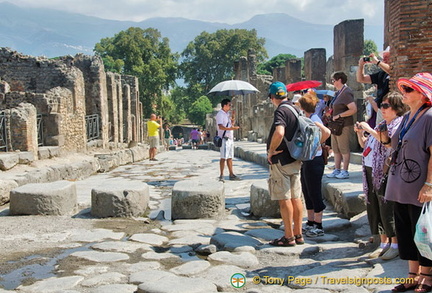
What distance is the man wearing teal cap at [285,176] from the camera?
200 inches

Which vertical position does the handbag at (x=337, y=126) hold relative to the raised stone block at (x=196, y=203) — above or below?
above

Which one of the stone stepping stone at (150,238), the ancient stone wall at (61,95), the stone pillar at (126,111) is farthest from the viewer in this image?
the stone pillar at (126,111)

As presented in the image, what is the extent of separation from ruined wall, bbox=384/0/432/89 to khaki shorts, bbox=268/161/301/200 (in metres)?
2.65

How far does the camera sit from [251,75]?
34094mm

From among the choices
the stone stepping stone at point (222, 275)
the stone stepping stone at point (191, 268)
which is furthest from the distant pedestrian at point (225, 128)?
the stone stepping stone at point (222, 275)

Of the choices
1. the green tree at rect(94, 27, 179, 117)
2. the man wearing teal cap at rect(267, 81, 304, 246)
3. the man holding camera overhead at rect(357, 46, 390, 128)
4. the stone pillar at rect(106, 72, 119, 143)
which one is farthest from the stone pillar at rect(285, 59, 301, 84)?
the green tree at rect(94, 27, 179, 117)

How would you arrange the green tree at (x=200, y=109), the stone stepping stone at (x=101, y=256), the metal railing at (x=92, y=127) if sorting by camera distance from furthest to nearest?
the green tree at (x=200, y=109)
the metal railing at (x=92, y=127)
the stone stepping stone at (x=101, y=256)

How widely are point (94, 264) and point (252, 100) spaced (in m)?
26.2

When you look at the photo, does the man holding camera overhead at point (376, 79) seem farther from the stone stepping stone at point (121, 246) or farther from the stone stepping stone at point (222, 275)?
the stone stepping stone at point (121, 246)

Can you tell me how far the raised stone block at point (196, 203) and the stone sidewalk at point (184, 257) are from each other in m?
0.18

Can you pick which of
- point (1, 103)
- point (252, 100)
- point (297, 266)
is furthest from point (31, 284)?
point (252, 100)

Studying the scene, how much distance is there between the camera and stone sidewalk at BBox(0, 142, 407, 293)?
3.96 m

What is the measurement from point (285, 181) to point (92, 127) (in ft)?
51.9

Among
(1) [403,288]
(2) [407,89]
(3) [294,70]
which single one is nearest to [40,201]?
(1) [403,288]
